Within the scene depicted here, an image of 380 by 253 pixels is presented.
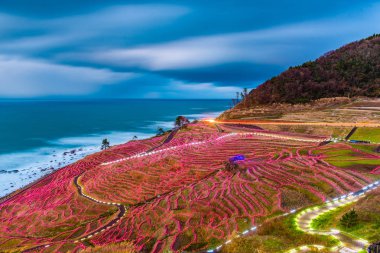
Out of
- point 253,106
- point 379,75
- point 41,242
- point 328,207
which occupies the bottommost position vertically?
point 41,242

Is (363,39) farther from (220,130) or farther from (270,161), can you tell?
(270,161)

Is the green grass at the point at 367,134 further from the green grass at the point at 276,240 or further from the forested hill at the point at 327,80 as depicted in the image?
the forested hill at the point at 327,80

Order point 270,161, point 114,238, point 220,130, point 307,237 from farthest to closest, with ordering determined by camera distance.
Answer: point 220,130 < point 270,161 < point 114,238 < point 307,237

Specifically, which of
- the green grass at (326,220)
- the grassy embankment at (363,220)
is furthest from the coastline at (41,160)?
the grassy embankment at (363,220)

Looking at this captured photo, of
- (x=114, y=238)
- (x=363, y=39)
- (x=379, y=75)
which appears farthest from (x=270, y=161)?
(x=363, y=39)

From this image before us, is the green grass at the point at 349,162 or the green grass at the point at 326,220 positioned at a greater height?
the green grass at the point at 349,162

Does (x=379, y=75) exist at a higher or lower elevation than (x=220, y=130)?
higher

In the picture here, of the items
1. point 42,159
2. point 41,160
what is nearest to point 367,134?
point 41,160

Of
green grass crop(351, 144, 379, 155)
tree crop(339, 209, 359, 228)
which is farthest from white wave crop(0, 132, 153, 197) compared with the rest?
green grass crop(351, 144, 379, 155)

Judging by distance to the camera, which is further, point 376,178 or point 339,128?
point 339,128
